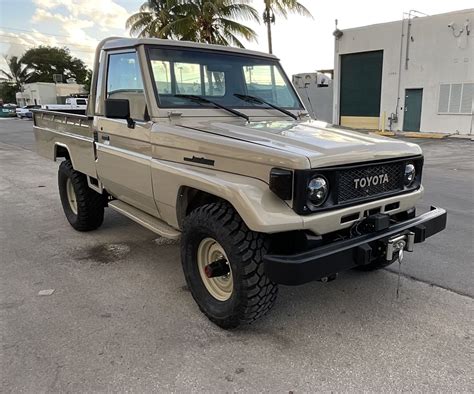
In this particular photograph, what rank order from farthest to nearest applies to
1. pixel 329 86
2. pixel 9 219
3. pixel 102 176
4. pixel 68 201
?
pixel 329 86 → pixel 9 219 → pixel 68 201 → pixel 102 176

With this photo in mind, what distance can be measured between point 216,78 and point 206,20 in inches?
574

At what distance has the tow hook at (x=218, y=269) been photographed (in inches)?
116

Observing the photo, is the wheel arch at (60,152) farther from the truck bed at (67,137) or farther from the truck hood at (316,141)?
the truck hood at (316,141)

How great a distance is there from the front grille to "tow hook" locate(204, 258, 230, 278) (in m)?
0.92

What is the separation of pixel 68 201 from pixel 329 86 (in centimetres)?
2239

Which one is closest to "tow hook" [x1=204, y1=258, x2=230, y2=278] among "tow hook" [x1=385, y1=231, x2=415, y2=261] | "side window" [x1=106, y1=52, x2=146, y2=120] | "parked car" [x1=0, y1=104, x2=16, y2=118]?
"tow hook" [x1=385, y1=231, x2=415, y2=261]

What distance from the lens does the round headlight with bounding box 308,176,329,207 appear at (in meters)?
2.54

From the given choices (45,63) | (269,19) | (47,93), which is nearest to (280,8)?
(269,19)

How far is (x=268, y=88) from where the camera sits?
416 cm

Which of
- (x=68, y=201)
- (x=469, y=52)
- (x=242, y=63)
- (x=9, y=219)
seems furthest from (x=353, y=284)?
(x=469, y=52)

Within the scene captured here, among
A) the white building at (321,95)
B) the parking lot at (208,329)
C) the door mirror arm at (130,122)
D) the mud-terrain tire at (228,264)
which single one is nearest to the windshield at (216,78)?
the door mirror arm at (130,122)

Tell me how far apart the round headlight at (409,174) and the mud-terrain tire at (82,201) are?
3.50 meters

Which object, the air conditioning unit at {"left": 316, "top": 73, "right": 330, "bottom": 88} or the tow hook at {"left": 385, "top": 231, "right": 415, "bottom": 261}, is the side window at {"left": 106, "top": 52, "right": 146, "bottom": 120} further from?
the air conditioning unit at {"left": 316, "top": 73, "right": 330, "bottom": 88}

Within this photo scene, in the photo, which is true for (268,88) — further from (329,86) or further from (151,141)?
(329,86)
